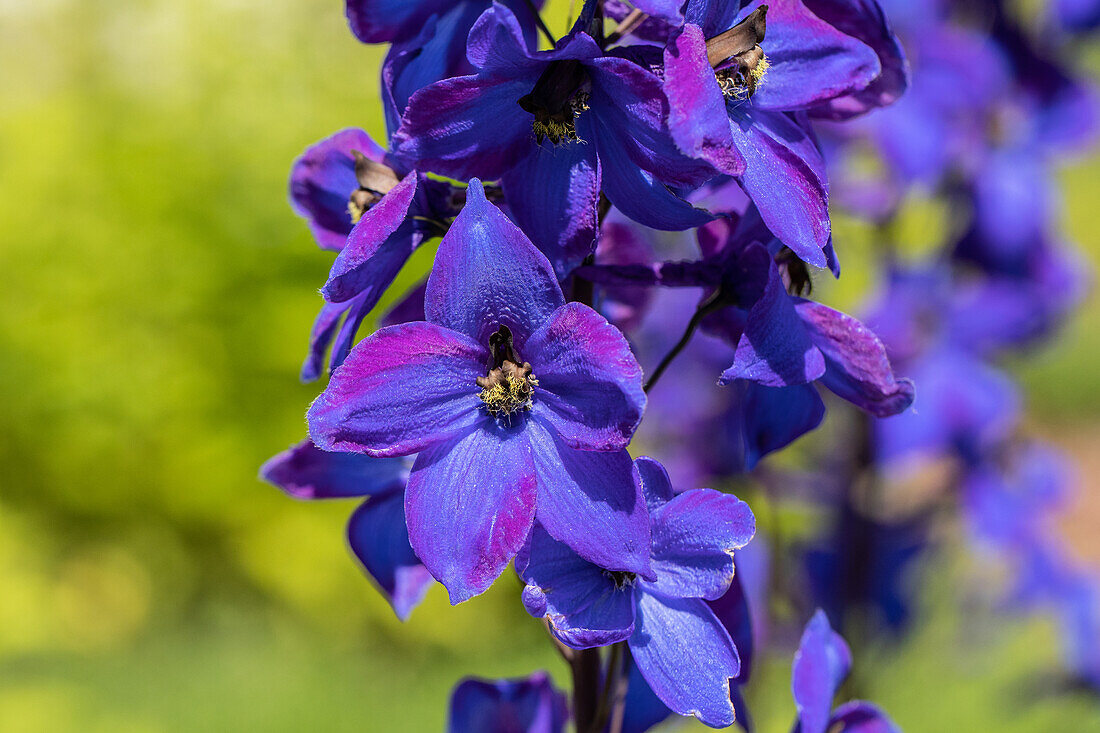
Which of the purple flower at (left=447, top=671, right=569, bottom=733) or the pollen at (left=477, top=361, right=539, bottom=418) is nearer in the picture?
the pollen at (left=477, top=361, right=539, bottom=418)

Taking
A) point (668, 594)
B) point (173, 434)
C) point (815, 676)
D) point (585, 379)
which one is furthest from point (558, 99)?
point (173, 434)

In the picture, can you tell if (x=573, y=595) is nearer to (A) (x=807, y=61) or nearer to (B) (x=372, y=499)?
(B) (x=372, y=499)

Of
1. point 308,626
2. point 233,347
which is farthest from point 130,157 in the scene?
point 308,626

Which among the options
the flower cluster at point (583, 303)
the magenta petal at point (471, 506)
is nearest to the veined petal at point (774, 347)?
the flower cluster at point (583, 303)

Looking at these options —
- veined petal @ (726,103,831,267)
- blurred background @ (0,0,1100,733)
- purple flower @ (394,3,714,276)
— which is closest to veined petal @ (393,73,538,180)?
purple flower @ (394,3,714,276)

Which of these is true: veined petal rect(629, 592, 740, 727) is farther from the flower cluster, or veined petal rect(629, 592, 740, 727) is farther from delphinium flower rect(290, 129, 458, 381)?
delphinium flower rect(290, 129, 458, 381)

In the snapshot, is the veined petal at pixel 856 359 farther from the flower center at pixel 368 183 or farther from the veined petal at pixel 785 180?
the flower center at pixel 368 183

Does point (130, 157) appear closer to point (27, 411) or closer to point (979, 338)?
point (27, 411)
